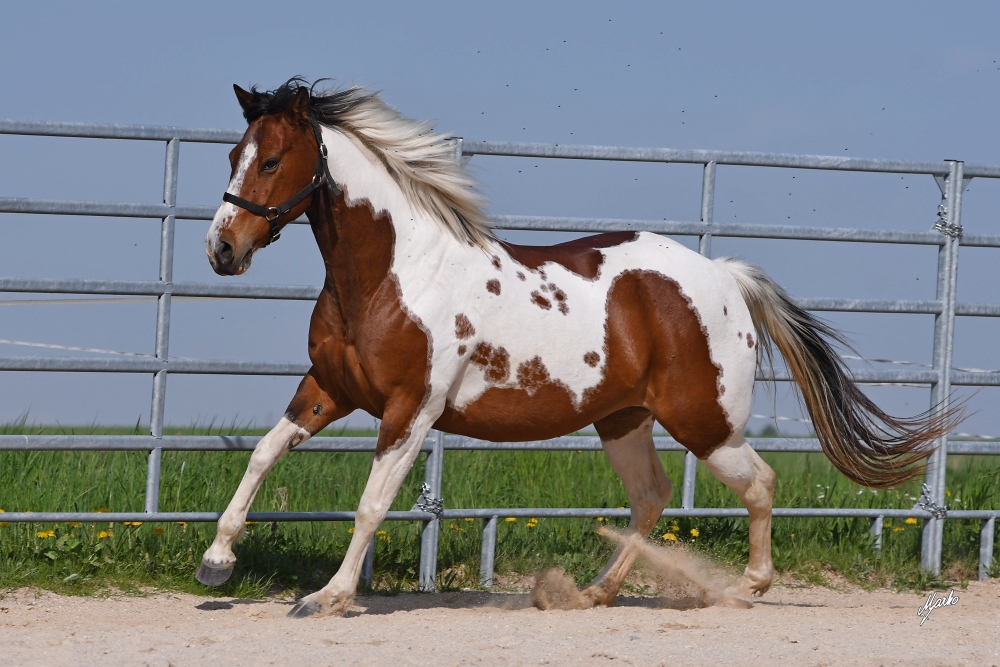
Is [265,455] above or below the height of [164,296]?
below

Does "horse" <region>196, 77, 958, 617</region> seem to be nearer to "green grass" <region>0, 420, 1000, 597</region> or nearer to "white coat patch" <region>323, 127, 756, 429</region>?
"white coat patch" <region>323, 127, 756, 429</region>

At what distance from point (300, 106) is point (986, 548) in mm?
4638

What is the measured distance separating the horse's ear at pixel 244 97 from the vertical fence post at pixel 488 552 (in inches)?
92.2

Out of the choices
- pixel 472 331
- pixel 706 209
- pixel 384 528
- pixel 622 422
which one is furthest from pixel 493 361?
pixel 706 209

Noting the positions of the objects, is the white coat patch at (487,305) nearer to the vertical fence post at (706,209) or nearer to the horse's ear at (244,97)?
the horse's ear at (244,97)

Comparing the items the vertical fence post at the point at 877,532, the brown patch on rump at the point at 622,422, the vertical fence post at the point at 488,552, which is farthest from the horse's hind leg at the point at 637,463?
the vertical fence post at the point at 877,532

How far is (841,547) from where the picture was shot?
6.36 m

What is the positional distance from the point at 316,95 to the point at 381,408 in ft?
4.42

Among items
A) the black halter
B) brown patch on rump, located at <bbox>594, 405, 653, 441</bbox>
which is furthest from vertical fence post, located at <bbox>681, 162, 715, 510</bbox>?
the black halter

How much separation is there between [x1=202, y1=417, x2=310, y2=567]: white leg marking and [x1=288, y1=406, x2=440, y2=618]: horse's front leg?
1.24 feet

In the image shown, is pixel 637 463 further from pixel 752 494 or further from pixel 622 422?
pixel 752 494

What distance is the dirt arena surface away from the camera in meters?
3.76

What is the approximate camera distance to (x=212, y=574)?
182 inches

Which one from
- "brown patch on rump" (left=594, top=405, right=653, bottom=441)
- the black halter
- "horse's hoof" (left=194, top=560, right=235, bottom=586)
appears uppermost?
the black halter
